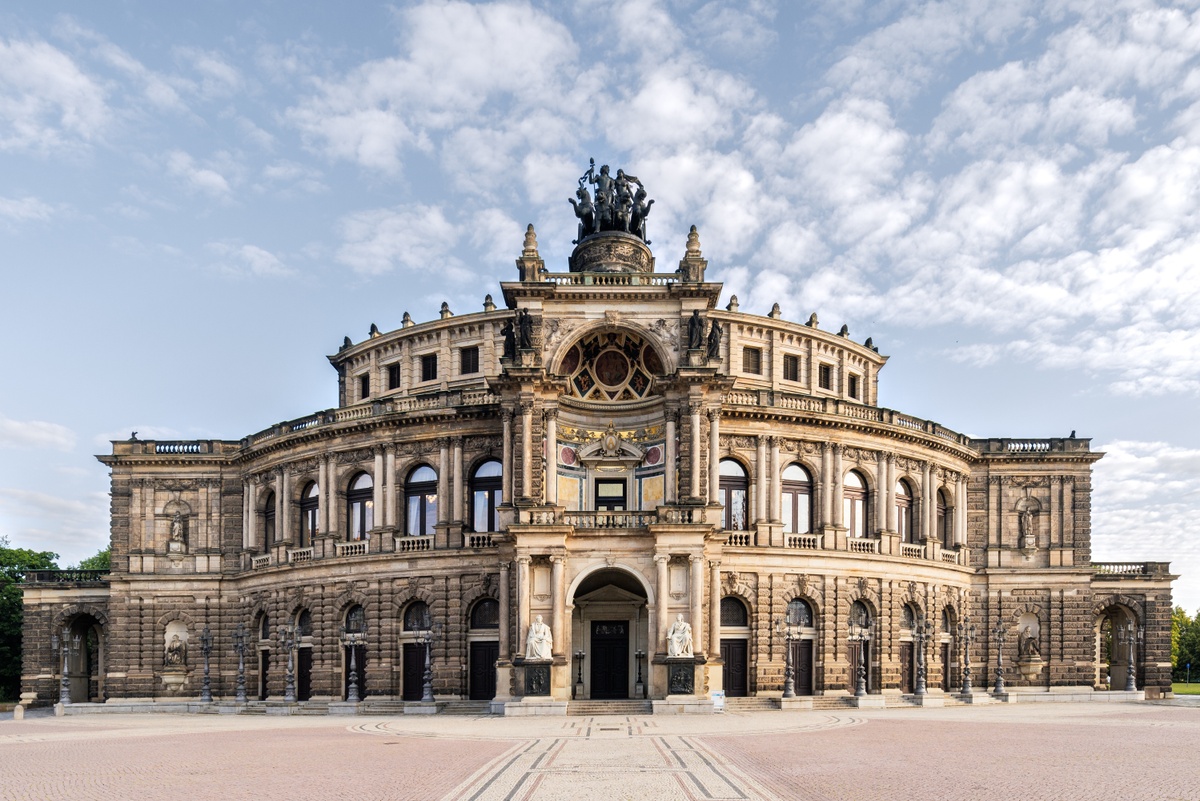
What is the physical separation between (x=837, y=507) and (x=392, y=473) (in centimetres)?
2340

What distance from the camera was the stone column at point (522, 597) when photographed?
4769cm

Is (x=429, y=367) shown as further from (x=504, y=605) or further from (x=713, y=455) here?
(x=713, y=455)

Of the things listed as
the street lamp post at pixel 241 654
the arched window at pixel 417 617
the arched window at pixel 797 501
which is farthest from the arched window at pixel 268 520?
the arched window at pixel 797 501

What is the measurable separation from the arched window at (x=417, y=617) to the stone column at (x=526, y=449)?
35.1ft

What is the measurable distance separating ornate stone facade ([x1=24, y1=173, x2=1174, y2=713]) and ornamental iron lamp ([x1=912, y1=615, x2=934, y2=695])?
30 centimetres

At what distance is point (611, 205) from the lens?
60.2 metres

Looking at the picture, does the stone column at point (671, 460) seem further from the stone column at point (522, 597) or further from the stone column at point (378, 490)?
the stone column at point (378, 490)

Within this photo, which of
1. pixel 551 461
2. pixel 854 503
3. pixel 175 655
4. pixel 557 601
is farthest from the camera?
pixel 175 655

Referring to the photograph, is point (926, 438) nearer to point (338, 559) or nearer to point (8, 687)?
point (338, 559)

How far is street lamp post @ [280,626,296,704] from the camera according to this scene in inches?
2202

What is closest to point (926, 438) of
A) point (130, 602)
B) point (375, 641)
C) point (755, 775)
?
point (375, 641)

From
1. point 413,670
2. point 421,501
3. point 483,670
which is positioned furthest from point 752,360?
point 413,670

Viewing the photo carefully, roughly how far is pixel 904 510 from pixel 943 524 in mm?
4320

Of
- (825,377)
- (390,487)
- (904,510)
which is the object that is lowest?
(904,510)
